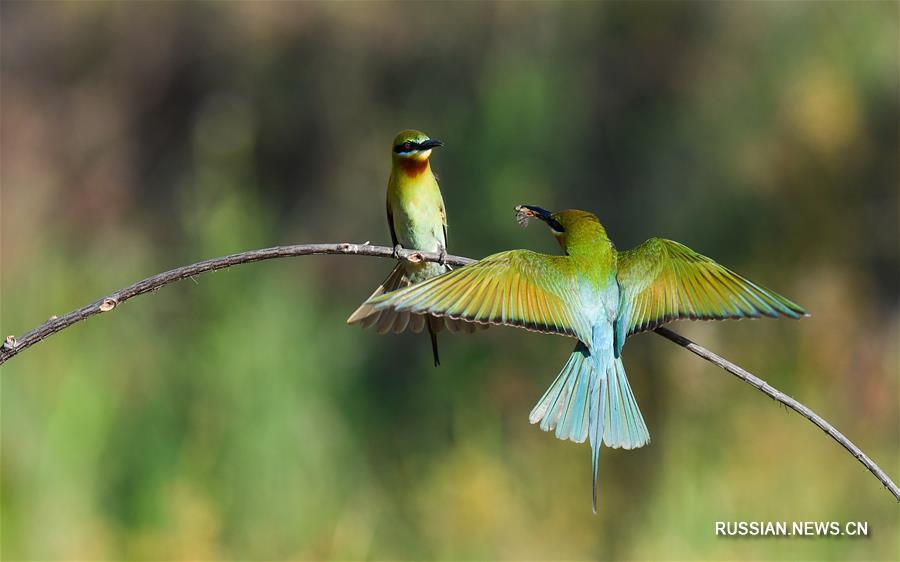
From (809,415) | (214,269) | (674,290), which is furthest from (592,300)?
(214,269)

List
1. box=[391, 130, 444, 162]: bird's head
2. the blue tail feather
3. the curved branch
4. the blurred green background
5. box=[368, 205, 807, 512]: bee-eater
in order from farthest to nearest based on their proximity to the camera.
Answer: the blurred green background
box=[391, 130, 444, 162]: bird's head
the blue tail feather
box=[368, 205, 807, 512]: bee-eater
the curved branch

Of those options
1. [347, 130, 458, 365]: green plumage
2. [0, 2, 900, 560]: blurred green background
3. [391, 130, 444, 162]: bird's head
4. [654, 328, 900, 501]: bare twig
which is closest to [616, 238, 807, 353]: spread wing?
[654, 328, 900, 501]: bare twig

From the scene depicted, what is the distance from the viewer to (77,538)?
9.73ft

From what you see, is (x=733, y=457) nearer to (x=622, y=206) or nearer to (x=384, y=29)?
(x=622, y=206)

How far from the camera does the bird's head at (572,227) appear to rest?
166cm

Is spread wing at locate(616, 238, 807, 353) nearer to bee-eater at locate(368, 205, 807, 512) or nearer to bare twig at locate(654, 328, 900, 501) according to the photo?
bee-eater at locate(368, 205, 807, 512)

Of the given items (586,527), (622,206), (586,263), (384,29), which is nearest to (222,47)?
(384,29)

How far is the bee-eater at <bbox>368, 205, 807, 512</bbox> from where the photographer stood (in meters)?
1.45

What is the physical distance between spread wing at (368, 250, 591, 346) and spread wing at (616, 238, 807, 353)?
0.28 feet

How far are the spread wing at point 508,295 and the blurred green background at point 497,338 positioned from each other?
1581 mm

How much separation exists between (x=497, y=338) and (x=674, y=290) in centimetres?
213

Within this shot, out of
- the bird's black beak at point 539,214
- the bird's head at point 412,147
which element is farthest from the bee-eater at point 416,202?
the bird's black beak at point 539,214

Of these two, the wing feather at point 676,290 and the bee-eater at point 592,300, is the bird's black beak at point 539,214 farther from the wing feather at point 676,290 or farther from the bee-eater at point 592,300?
the wing feather at point 676,290

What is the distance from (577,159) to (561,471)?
1383mm
